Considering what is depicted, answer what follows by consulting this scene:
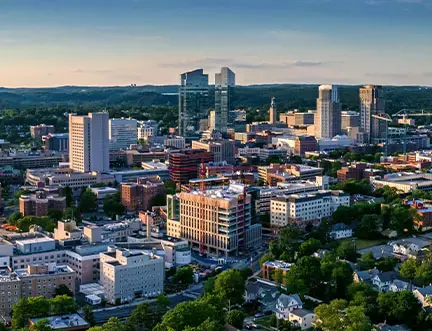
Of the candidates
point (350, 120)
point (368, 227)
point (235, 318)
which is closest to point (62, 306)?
point (235, 318)

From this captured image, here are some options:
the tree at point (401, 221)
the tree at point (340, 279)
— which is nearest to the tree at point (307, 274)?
the tree at point (340, 279)

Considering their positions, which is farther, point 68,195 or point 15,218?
point 68,195

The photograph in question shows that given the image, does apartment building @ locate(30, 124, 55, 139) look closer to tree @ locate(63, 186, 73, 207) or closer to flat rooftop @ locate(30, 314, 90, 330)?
tree @ locate(63, 186, 73, 207)

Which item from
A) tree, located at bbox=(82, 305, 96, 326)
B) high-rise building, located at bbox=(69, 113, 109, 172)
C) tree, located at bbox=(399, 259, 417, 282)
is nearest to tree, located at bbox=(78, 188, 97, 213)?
high-rise building, located at bbox=(69, 113, 109, 172)

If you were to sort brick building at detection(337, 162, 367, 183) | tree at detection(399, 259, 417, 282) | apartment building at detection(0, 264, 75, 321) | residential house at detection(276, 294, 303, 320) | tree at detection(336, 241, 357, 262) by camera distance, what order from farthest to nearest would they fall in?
brick building at detection(337, 162, 367, 183) → tree at detection(336, 241, 357, 262) → tree at detection(399, 259, 417, 282) → apartment building at detection(0, 264, 75, 321) → residential house at detection(276, 294, 303, 320)

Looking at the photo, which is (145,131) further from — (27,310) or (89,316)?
(27,310)

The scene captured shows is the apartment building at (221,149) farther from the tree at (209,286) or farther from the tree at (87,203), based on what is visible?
the tree at (209,286)
